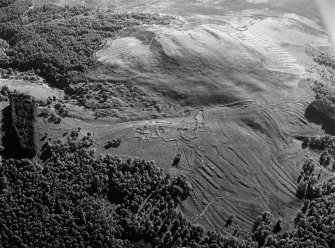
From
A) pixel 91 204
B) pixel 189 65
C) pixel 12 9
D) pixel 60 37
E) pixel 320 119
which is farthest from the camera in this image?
pixel 12 9

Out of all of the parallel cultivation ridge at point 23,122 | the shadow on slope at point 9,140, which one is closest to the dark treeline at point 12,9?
the parallel cultivation ridge at point 23,122

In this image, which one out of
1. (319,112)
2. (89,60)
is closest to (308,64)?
(319,112)

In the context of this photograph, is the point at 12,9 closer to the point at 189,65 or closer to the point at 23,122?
the point at 189,65

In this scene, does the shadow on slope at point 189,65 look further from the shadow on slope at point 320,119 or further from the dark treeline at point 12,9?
the dark treeline at point 12,9

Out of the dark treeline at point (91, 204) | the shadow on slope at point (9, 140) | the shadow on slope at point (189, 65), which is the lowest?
the dark treeline at point (91, 204)

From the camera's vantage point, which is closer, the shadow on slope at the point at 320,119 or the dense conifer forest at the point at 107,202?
the dense conifer forest at the point at 107,202

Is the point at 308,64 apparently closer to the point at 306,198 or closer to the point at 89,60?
the point at 306,198

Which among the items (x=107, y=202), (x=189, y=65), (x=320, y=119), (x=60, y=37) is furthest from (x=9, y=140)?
(x=320, y=119)

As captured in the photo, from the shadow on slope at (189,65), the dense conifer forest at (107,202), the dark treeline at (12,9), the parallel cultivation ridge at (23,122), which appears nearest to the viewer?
the dense conifer forest at (107,202)
